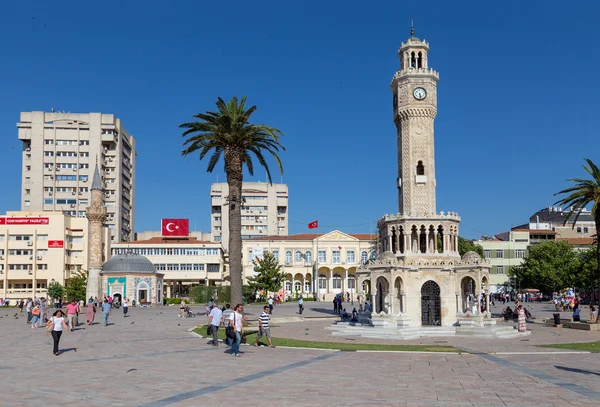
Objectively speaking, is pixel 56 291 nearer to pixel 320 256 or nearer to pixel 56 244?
pixel 56 244

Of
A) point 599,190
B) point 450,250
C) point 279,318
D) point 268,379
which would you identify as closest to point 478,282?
point 450,250

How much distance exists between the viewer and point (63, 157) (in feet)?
394

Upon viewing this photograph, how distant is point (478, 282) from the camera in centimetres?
3959

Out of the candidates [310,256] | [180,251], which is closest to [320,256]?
[310,256]

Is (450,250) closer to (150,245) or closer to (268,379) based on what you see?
(268,379)

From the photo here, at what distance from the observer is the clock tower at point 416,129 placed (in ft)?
142

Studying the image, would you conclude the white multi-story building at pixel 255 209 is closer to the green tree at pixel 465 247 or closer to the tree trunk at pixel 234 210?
the green tree at pixel 465 247

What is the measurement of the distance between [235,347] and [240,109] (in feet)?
74.8

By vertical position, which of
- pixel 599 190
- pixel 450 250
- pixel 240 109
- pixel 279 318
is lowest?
pixel 279 318

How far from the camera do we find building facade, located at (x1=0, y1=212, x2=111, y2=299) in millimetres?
92875

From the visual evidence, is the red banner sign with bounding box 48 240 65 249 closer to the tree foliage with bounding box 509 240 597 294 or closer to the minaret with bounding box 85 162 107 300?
the minaret with bounding box 85 162 107 300

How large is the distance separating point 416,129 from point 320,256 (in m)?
62.8

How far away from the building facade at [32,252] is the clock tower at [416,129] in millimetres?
60830

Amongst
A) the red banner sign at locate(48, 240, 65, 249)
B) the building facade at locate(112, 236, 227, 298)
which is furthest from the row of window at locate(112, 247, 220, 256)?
the red banner sign at locate(48, 240, 65, 249)
